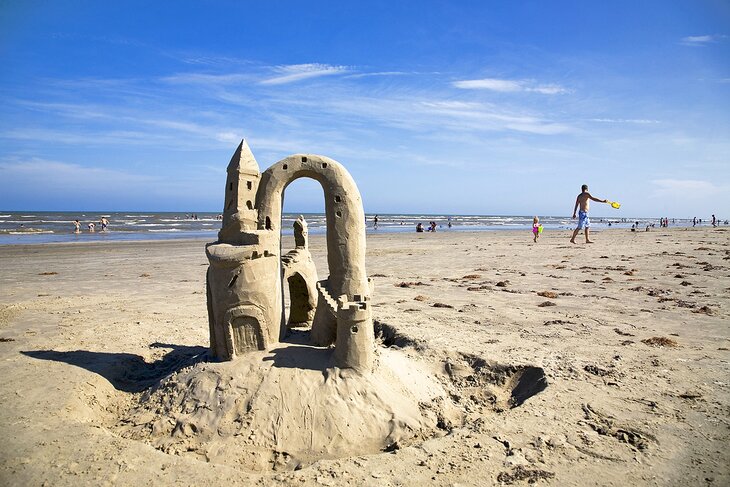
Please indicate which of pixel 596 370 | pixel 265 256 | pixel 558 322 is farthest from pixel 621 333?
pixel 265 256

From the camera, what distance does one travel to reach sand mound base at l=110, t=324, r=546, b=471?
17.1 ft

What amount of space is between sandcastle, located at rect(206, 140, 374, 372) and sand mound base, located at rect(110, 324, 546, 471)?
0.35 m

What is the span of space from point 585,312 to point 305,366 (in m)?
7.10

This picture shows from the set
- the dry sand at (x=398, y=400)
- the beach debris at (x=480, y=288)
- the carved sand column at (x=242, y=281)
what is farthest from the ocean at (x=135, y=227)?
the carved sand column at (x=242, y=281)

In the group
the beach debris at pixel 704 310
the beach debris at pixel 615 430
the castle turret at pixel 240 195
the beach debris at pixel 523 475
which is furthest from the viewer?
the beach debris at pixel 704 310

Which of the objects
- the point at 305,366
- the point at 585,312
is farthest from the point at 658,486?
the point at 585,312

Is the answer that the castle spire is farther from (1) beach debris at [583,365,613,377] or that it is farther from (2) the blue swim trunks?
(2) the blue swim trunks

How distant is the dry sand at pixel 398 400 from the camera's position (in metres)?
4.62

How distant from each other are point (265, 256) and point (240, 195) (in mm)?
959

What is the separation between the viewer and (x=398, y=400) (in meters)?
5.84

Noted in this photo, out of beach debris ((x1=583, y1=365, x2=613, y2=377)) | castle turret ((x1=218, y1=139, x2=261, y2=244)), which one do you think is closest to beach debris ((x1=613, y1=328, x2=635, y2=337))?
beach debris ((x1=583, y1=365, x2=613, y2=377))

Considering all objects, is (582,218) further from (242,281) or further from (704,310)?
(242,281)

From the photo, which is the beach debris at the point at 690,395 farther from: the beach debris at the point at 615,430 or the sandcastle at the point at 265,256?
the sandcastle at the point at 265,256

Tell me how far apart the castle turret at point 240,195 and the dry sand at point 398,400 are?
177cm
